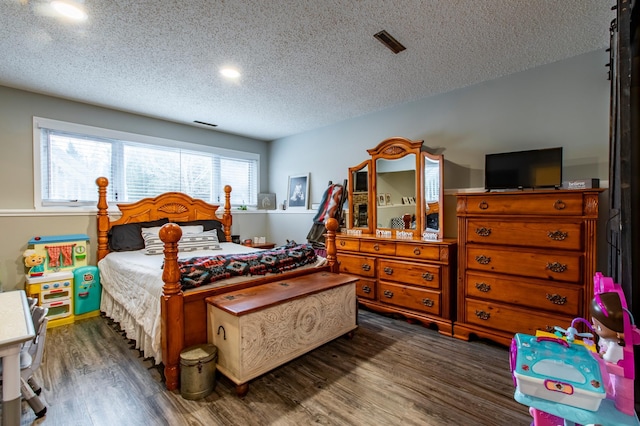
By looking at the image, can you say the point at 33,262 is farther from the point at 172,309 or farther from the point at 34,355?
the point at 172,309

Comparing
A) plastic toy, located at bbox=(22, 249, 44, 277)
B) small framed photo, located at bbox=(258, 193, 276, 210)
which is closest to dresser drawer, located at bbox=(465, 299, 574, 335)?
small framed photo, located at bbox=(258, 193, 276, 210)

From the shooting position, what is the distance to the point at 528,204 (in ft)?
7.81

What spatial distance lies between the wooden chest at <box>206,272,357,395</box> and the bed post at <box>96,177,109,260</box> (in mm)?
2296

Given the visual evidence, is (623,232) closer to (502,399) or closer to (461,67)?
(502,399)

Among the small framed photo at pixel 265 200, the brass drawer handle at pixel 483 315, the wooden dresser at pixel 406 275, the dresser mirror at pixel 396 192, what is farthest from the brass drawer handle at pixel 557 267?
the small framed photo at pixel 265 200

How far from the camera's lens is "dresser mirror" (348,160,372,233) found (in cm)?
368

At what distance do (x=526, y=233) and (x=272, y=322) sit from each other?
2.12 metres

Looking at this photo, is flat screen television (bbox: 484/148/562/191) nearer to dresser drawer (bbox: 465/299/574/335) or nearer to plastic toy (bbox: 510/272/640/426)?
dresser drawer (bbox: 465/299/574/335)

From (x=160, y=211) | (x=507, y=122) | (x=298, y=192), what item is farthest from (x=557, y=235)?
(x=160, y=211)

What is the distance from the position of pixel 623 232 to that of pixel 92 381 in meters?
3.21

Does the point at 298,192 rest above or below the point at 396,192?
above

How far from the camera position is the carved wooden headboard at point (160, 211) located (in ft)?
11.6

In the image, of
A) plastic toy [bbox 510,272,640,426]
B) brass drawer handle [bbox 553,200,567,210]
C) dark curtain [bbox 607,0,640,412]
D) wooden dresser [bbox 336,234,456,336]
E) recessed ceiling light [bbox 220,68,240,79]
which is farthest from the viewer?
wooden dresser [bbox 336,234,456,336]

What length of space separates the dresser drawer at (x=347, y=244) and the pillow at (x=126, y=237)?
8.11ft
